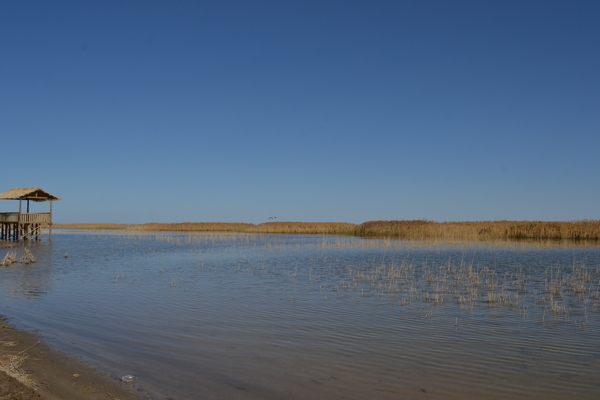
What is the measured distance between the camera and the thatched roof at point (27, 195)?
36831 mm

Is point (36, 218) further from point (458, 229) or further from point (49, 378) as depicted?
point (49, 378)

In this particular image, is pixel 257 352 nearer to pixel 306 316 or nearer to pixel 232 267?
pixel 306 316

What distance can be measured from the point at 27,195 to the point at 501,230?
41.1m

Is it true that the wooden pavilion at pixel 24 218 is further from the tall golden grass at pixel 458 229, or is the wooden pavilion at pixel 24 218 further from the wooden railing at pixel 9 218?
the tall golden grass at pixel 458 229

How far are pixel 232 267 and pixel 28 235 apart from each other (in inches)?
1170

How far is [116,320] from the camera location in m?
8.98

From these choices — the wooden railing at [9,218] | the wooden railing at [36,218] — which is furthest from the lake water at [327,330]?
the wooden railing at [36,218]

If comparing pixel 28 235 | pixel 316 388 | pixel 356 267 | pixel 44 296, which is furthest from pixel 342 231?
pixel 316 388

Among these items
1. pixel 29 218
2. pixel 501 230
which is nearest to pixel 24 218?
pixel 29 218

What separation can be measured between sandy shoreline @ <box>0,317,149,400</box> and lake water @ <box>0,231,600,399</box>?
252 millimetres

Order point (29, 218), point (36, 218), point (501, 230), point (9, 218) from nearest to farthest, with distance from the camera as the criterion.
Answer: point (9, 218)
point (29, 218)
point (36, 218)
point (501, 230)

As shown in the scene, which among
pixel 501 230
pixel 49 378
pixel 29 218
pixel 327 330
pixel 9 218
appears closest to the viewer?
pixel 49 378

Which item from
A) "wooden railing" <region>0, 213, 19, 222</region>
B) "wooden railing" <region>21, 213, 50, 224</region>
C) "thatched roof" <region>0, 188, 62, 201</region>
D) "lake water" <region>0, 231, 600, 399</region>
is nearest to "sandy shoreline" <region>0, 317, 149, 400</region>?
"lake water" <region>0, 231, 600, 399</region>

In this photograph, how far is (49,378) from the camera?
526cm
